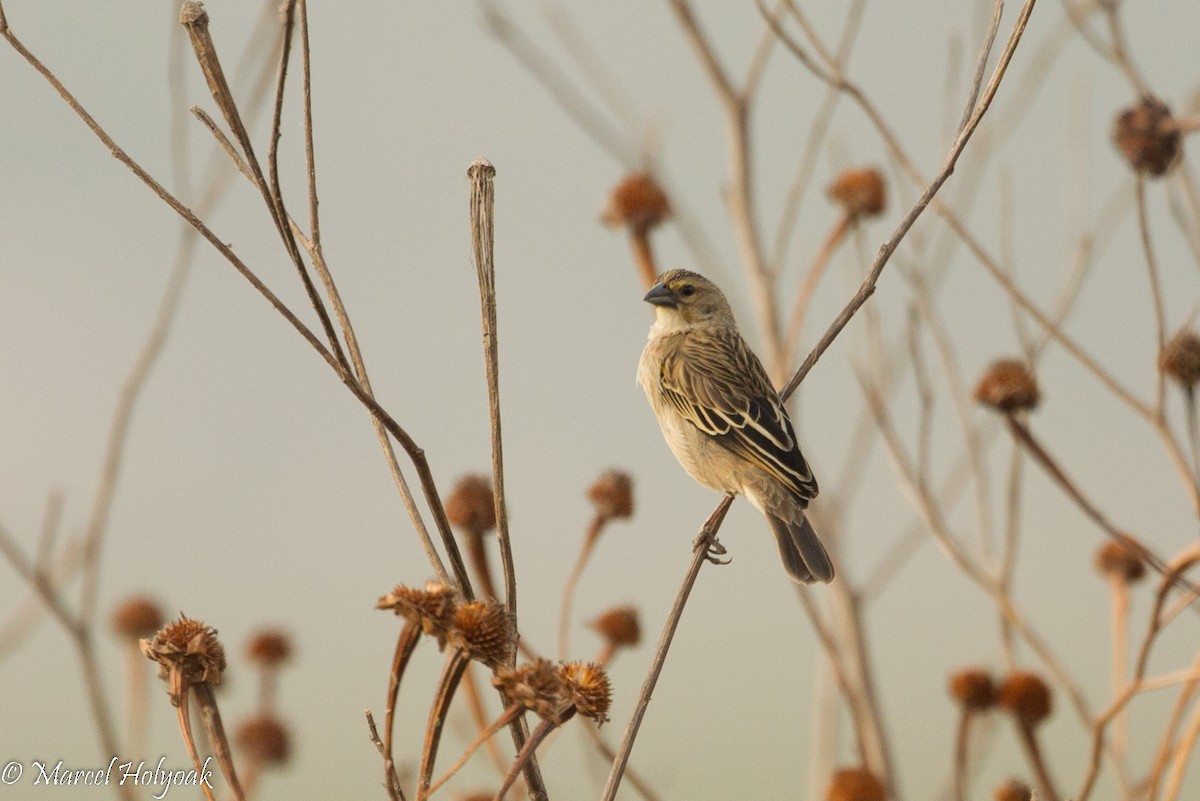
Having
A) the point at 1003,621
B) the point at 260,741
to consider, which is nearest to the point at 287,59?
the point at 260,741

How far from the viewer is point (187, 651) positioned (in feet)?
8.16

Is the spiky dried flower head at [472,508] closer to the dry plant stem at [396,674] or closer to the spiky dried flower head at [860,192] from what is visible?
the dry plant stem at [396,674]

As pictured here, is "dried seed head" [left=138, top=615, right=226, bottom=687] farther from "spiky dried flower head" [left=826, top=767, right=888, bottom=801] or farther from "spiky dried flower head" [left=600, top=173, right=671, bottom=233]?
"spiky dried flower head" [left=600, top=173, right=671, bottom=233]

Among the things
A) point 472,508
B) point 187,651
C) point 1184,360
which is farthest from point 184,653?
point 1184,360

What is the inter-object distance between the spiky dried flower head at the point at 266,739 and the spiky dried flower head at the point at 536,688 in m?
2.78

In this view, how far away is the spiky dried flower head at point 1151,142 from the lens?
4.95 meters

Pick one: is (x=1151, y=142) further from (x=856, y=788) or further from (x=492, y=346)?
(x=492, y=346)

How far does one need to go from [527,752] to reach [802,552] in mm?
3043

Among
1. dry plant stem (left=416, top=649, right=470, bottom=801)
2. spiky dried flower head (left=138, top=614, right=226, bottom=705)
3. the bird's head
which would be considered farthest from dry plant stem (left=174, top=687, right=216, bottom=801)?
the bird's head

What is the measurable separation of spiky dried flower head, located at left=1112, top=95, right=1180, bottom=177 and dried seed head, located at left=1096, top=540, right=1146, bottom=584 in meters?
1.55

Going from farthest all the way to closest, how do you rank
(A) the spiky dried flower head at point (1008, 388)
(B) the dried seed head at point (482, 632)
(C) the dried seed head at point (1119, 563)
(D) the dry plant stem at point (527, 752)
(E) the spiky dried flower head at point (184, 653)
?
(C) the dried seed head at point (1119, 563)
(A) the spiky dried flower head at point (1008, 388)
(E) the spiky dried flower head at point (184, 653)
(B) the dried seed head at point (482, 632)
(D) the dry plant stem at point (527, 752)

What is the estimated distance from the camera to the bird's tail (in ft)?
16.6

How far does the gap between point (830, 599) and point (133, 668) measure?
2.90 m

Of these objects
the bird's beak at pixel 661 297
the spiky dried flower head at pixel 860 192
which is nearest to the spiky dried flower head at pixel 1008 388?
the spiky dried flower head at pixel 860 192
